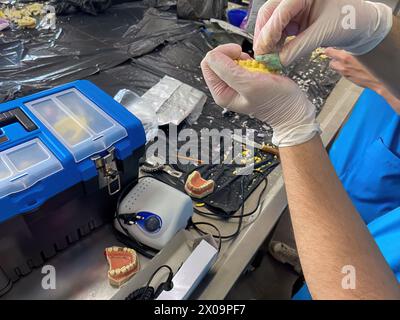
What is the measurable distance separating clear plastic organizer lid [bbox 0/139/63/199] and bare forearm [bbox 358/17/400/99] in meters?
0.77

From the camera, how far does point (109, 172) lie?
735 mm

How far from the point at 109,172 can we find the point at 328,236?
0.50 m

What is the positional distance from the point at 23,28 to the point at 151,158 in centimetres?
129

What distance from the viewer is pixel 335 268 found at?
1.68 ft

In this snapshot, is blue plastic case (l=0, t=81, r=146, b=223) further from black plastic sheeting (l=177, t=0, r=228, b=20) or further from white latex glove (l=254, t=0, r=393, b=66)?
black plastic sheeting (l=177, t=0, r=228, b=20)

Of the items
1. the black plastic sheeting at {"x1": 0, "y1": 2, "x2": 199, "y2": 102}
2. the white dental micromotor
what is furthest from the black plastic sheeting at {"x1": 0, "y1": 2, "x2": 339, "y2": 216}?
the white dental micromotor

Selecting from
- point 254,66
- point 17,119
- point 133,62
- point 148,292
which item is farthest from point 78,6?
point 148,292

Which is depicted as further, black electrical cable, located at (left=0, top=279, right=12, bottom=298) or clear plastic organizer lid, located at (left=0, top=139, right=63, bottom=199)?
black electrical cable, located at (left=0, top=279, right=12, bottom=298)

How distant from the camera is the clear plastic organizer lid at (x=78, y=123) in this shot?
674 mm

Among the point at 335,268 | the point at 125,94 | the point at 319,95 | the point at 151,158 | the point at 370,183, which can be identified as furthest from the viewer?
the point at 319,95

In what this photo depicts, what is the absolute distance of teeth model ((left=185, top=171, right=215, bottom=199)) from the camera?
3.16 feet

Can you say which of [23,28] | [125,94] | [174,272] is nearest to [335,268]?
[174,272]

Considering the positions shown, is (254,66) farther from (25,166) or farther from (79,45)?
(79,45)
